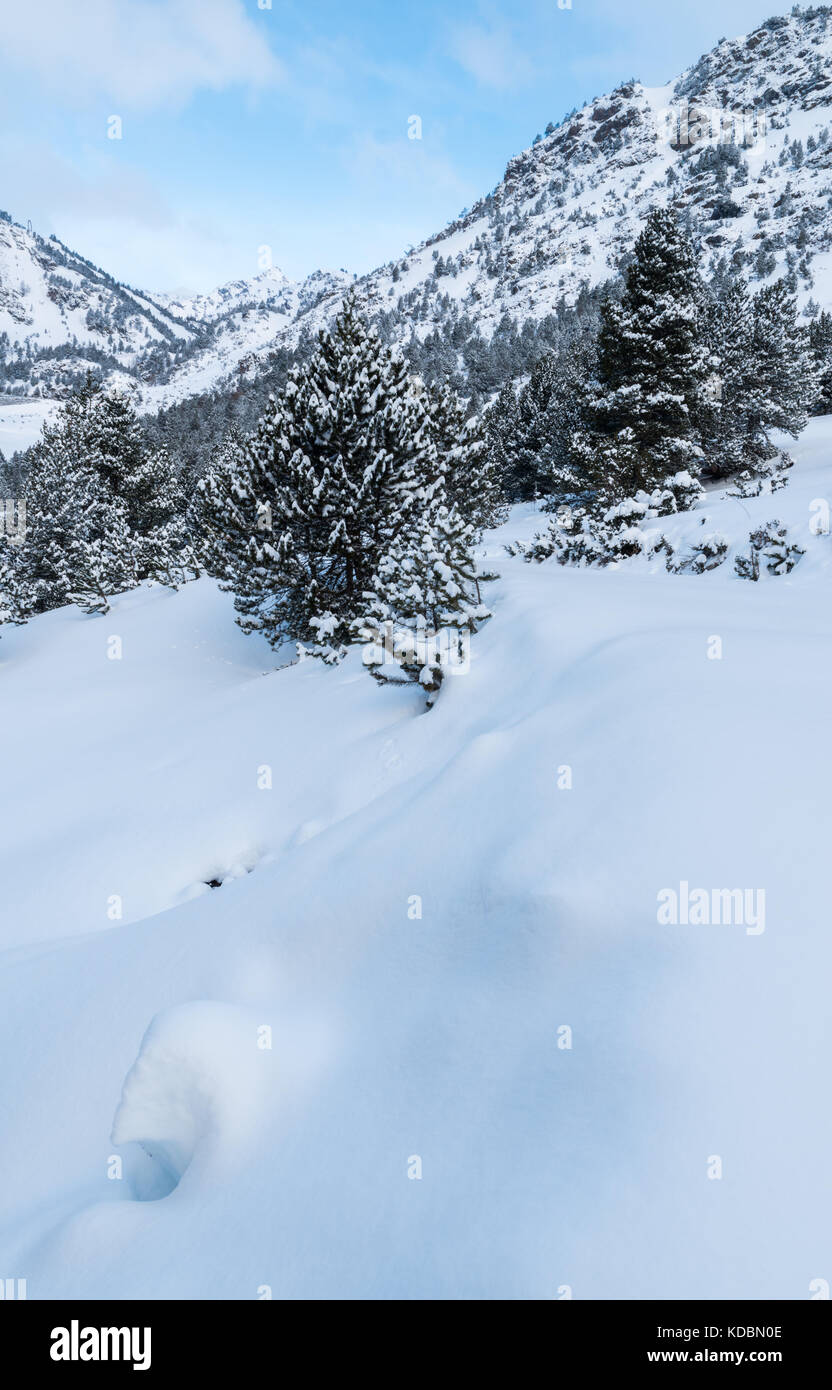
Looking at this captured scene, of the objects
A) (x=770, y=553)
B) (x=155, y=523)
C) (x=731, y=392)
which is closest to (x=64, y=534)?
(x=155, y=523)

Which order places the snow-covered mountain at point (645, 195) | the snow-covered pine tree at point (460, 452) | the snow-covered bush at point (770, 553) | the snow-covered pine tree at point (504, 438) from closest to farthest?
the snow-covered bush at point (770, 553) < the snow-covered pine tree at point (460, 452) < the snow-covered pine tree at point (504, 438) < the snow-covered mountain at point (645, 195)

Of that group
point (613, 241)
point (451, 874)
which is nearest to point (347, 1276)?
point (451, 874)

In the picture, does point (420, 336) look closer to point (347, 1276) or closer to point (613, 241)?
point (613, 241)

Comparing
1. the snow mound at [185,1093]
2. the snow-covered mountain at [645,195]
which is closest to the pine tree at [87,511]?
the snow mound at [185,1093]

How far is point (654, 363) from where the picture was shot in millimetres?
20203

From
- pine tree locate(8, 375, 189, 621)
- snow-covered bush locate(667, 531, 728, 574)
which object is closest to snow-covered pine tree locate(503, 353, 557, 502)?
pine tree locate(8, 375, 189, 621)

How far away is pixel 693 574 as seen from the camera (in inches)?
437

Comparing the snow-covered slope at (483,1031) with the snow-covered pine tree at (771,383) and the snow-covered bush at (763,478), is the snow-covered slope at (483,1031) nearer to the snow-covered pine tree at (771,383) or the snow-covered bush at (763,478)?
the snow-covered bush at (763,478)

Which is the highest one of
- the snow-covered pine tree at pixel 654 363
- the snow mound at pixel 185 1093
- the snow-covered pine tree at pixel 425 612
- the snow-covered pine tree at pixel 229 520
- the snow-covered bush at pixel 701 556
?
the snow-covered pine tree at pixel 654 363

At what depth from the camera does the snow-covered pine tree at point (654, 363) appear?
19.8 m

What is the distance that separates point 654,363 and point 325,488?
13926 mm

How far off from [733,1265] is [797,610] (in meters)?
6.39

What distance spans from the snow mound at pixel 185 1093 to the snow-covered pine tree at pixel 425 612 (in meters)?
4.36

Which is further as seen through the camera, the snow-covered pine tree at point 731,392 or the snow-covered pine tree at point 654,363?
the snow-covered pine tree at point 731,392
